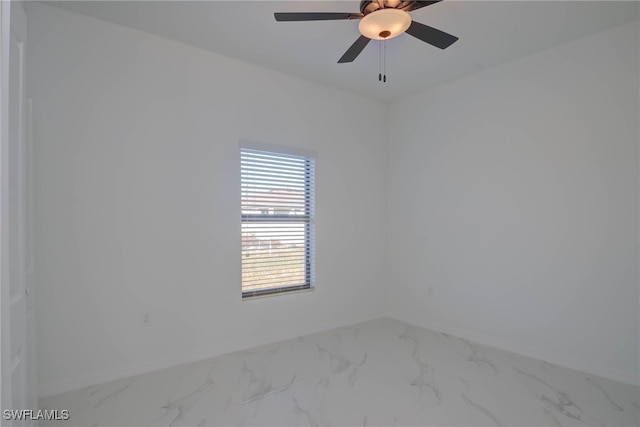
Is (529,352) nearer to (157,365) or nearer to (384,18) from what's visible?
(384,18)

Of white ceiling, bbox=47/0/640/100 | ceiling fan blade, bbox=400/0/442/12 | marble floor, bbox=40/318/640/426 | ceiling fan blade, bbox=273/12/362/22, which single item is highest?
white ceiling, bbox=47/0/640/100

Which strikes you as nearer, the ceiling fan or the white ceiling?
the ceiling fan

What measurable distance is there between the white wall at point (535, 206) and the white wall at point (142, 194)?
4.78 ft

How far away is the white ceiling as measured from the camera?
101 inches

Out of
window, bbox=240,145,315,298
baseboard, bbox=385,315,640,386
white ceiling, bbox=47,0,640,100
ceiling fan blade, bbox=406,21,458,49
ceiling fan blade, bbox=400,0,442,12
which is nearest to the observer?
ceiling fan blade, bbox=400,0,442,12

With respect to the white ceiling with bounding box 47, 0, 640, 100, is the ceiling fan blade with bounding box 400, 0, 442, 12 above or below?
below

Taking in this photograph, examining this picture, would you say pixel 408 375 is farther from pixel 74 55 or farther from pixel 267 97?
pixel 74 55

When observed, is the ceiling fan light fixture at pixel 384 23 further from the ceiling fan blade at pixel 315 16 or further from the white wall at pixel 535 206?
the white wall at pixel 535 206

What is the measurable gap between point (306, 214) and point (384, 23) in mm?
2307

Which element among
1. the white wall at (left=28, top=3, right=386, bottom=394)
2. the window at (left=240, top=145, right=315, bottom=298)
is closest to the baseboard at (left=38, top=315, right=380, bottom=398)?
the white wall at (left=28, top=3, right=386, bottom=394)

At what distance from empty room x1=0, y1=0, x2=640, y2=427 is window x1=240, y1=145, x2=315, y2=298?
0.02 meters

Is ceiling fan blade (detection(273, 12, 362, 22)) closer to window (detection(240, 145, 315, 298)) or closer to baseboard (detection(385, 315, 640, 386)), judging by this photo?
window (detection(240, 145, 315, 298))

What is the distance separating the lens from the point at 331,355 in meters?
3.29

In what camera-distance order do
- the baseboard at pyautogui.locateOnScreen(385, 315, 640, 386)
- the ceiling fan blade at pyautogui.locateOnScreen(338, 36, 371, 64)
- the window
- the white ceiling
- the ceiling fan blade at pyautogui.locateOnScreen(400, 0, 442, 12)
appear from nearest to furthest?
the ceiling fan blade at pyautogui.locateOnScreen(400, 0, 442, 12) < the ceiling fan blade at pyautogui.locateOnScreen(338, 36, 371, 64) < the white ceiling < the baseboard at pyautogui.locateOnScreen(385, 315, 640, 386) < the window
